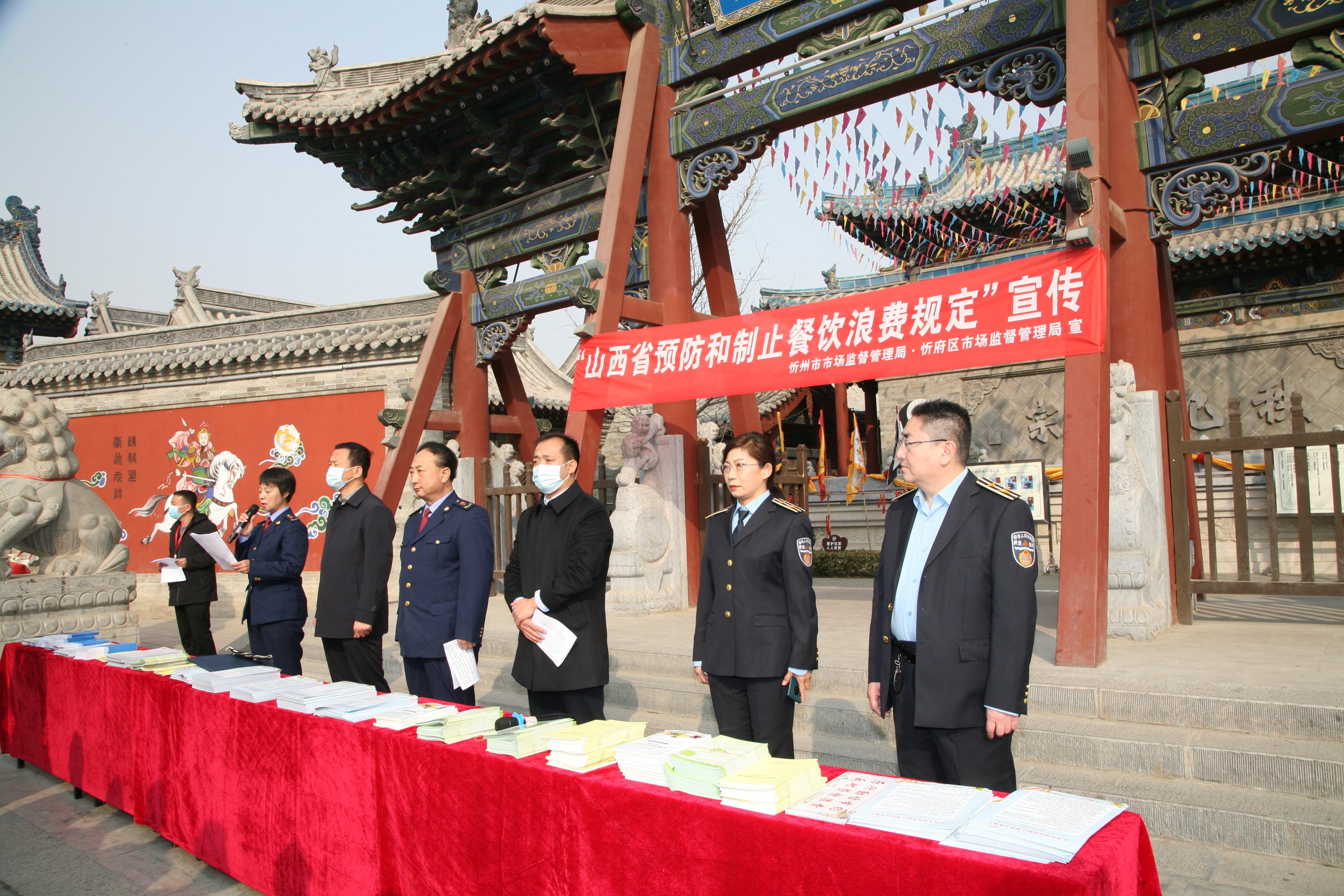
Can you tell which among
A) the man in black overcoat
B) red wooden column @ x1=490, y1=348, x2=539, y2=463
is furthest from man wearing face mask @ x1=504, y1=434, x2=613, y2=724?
red wooden column @ x1=490, y1=348, x2=539, y2=463

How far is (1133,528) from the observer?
4746 millimetres

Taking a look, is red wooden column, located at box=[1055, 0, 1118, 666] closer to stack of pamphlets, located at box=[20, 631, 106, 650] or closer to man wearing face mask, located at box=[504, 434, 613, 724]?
man wearing face mask, located at box=[504, 434, 613, 724]

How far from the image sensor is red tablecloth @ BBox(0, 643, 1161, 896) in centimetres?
162

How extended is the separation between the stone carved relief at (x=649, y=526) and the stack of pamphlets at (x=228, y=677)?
3.38 m

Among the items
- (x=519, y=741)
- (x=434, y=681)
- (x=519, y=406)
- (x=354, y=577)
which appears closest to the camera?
(x=519, y=741)

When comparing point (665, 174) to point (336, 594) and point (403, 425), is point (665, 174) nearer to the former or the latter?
point (403, 425)

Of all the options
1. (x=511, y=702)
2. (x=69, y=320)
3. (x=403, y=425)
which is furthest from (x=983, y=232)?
(x=69, y=320)

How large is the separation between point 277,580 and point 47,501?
10.9 feet

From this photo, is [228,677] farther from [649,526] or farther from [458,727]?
[649,526]

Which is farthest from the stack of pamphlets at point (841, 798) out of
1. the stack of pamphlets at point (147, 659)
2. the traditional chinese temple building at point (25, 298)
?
the traditional chinese temple building at point (25, 298)

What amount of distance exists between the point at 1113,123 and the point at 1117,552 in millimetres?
2531

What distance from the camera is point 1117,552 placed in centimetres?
480

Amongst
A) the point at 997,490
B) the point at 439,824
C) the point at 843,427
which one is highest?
the point at 843,427

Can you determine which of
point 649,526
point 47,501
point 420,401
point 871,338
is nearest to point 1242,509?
point 871,338
